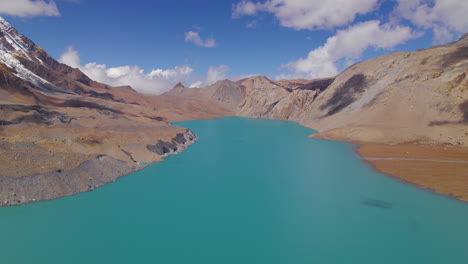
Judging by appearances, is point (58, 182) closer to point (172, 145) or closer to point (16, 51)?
point (172, 145)

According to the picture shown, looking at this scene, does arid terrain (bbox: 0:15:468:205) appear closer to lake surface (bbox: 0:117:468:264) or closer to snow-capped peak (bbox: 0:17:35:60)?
snow-capped peak (bbox: 0:17:35:60)

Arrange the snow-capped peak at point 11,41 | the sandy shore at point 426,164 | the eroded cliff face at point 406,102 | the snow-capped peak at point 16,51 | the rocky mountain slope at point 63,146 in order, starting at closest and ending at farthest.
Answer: the rocky mountain slope at point 63,146 → the sandy shore at point 426,164 → the eroded cliff face at point 406,102 → the snow-capped peak at point 16,51 → the snow-capped peak at point 11,41

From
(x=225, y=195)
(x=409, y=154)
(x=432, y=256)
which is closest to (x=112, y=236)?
(x=225, y=195)

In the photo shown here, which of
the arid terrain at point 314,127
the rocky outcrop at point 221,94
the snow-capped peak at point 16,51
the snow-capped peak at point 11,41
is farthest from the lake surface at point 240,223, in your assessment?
the rocky outcrop at point 221,94

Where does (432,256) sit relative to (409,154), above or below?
below

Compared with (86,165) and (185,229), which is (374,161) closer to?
(185,229)

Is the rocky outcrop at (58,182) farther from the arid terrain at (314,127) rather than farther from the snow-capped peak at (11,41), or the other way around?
the snow-capped peak at (11,41)

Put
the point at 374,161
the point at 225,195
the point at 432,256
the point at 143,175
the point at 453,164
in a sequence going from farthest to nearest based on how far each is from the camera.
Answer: the point at 374,161
the point at 453,164
the point at 143,175
the point at 225,195
the point at 432,256
